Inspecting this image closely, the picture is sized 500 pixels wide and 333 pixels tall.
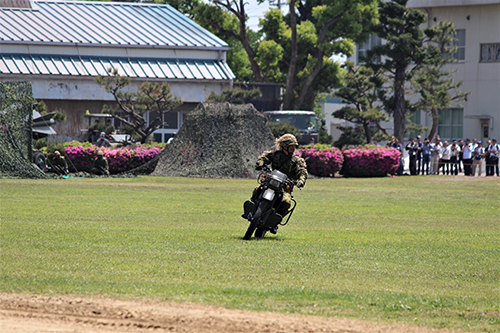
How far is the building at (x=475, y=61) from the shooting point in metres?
57.2

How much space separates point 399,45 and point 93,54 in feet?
72.2

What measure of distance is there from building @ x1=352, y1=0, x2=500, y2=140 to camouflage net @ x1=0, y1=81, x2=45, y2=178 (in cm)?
4051

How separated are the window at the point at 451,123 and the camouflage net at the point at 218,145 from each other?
103ft

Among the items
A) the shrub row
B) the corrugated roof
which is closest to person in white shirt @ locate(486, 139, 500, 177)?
the shrub row

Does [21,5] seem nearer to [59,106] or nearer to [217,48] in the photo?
[59,106]

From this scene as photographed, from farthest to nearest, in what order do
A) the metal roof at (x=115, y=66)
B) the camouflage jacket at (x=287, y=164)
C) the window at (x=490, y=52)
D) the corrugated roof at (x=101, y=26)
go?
the window at (x=490, y=52)
the corrugated roof at (x=101, y=26)
the metal roof at (x=115, y=66)
the camouflage jacket at (x=287, y=164)

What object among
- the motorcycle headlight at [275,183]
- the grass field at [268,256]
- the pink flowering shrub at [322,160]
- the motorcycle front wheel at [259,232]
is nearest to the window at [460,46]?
the pink flowering shrub at [322,160]

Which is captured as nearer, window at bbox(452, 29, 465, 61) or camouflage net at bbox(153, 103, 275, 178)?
camouflage net at bbox(153, 103, 275, 178)

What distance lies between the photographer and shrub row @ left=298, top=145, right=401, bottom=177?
1350 inches

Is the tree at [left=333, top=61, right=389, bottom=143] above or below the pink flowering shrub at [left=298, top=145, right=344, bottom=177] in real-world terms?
above

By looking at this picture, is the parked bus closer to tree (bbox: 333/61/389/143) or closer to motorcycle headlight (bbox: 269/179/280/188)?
tree (bbox: 333/61/389/143)

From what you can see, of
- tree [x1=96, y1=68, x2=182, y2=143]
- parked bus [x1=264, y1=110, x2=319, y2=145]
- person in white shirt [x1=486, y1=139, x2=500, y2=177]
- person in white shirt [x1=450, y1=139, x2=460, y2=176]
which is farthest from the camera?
parked bus [x1=264, y1=110, x2=319, y2=145]

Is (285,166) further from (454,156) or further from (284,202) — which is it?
(454,156)

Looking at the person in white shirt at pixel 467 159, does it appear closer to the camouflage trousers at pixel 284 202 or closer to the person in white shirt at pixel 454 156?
the person in white shirt at pixel 454 156
